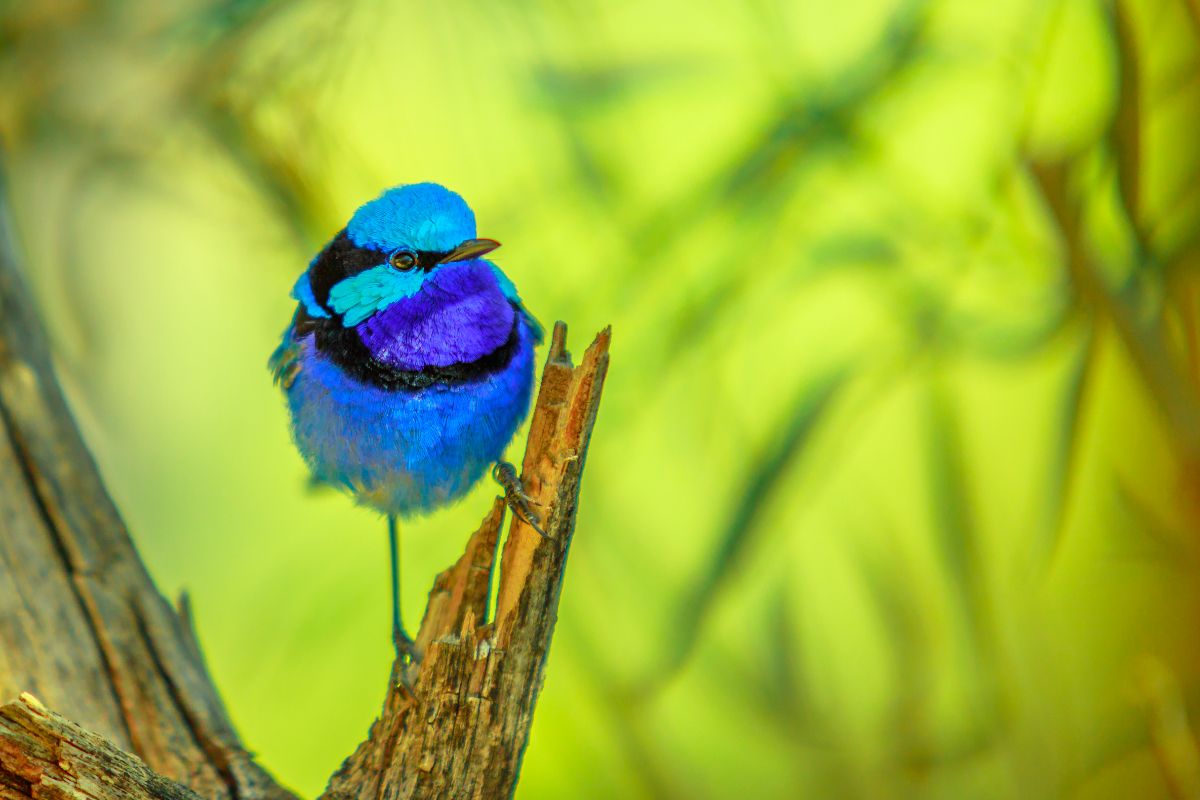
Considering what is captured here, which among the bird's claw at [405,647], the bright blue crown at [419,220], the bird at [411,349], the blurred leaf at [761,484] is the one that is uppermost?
the blurred leaf at [761,484]

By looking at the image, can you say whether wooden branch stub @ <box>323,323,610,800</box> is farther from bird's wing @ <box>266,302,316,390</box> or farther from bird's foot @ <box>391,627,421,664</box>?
bird's wing @ <box>266,302,316,390</box>

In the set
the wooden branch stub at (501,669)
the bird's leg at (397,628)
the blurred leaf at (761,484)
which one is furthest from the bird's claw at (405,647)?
the blurred leaf at (761,484)

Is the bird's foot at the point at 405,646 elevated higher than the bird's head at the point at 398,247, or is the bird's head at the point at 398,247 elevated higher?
the bird's head at the point at 398,247

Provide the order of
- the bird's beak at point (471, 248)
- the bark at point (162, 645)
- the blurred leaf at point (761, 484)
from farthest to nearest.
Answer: the blurred leaf at point (761, 484), the bird's beak at point (471, 248), the bark at point (162, 645)

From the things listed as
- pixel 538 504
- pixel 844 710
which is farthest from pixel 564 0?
pixel 844 710

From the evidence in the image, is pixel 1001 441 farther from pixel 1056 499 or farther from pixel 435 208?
pixel 435 208

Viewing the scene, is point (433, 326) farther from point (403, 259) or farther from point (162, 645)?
point (162, 645)

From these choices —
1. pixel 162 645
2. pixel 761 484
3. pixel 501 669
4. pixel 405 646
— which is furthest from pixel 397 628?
pixel 761 484

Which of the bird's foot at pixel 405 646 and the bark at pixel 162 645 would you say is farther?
the bird's foot at pixel 405 646

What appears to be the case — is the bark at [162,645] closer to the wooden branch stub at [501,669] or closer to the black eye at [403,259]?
the wooden branch stub at [501,669]
